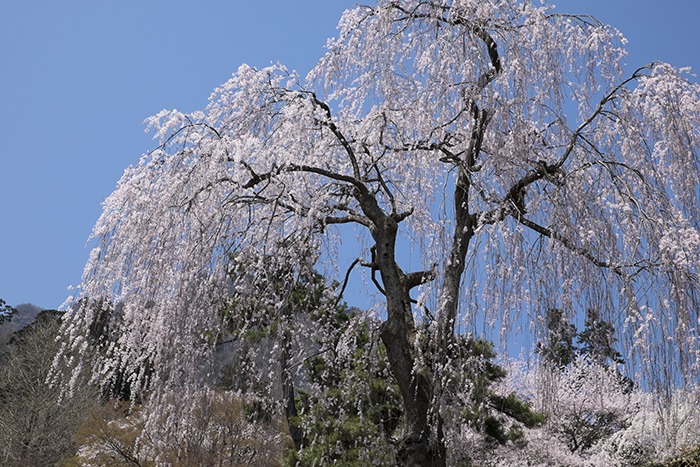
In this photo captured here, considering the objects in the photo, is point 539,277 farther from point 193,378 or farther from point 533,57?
point 193,378

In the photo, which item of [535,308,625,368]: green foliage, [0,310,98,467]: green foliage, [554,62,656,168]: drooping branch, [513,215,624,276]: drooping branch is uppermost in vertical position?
[554,62,656,168]: drooping branch

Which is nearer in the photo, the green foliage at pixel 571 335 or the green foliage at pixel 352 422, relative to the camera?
the green foliage at pixel 571 335

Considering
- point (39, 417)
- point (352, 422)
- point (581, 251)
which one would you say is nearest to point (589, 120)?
point (581, 251)

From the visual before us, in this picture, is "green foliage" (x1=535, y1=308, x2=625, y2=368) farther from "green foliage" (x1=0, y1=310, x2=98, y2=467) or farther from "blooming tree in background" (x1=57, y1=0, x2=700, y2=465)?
"green foliage" (x1=0, y1=310, x2=98, y2=467)

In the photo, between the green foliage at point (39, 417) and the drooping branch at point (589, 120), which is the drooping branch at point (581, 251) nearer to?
the drooping branch at point (589, 120)

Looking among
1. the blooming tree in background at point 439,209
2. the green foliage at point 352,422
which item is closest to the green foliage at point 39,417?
the green foliage at point 352,422

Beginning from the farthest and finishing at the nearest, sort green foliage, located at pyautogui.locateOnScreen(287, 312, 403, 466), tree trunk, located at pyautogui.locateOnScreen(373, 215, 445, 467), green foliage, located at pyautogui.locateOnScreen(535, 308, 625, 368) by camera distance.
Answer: green foliage, located at pyautogui.locateOnScreen(287, 312, 403, 466), tree trunk, located at pyautogui.locateOnScreen(373, 215, 445, 467), green foliage, located at pyautogui.locateOnScreen(535, 308, 625, 368)

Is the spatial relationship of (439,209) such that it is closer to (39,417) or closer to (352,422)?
(352,422)

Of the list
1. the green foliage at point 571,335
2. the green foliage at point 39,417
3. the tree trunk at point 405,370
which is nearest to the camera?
the green foliage at point 571,335

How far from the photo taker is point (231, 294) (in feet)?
15.6

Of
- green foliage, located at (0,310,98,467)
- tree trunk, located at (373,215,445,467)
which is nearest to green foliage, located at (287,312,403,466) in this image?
tree trunk, located at (373,215,445,467)

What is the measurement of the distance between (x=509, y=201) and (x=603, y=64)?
1.43 m

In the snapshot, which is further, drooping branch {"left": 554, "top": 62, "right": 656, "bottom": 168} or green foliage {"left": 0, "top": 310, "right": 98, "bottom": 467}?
green foliage {"left": 0, "top": 310, "right": 98, "bottom": 467}

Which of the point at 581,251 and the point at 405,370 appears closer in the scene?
the point at 581,251
